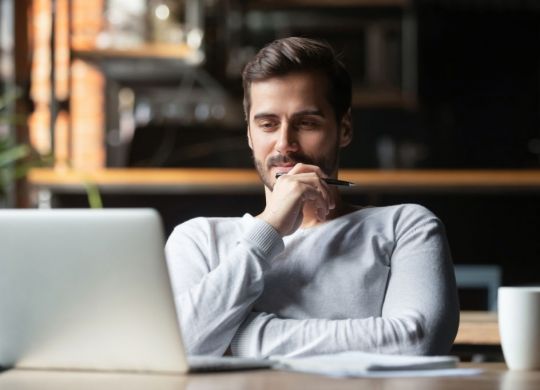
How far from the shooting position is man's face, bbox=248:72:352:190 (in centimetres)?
175

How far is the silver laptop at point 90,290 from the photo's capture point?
3.89ft

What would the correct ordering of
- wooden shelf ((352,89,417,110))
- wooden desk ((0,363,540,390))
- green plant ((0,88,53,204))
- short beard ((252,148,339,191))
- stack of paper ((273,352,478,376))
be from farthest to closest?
wooden shelf ((352,89,417,110)) < green plant ((0,88,53,204)) < short beard ((252,148,339,191)) < stack of paper ((273,352,478,376)) < wooden desk ((0,363,540,390))

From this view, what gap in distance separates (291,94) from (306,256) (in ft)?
0.90

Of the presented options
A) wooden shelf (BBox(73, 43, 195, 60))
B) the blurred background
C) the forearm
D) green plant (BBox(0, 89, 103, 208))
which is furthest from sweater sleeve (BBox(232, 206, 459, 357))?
the blurred background

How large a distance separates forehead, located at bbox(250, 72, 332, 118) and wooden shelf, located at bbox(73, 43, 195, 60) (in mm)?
2287

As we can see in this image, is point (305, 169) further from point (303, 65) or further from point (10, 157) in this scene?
point (10, 157)

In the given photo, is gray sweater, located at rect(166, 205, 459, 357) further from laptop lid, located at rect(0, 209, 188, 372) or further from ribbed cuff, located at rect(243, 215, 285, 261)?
laptop lid, located at rect(0, 209, 188, 372)

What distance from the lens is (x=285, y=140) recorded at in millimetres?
1741

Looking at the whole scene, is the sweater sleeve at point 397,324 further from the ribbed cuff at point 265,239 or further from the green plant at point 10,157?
the green plant at point 10,157

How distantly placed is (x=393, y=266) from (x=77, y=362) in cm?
→ 60

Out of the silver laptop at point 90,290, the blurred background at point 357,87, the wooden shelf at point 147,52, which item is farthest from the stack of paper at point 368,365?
the blurred background at point 357,87

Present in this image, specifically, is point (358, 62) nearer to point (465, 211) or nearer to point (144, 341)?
point (465, 211)

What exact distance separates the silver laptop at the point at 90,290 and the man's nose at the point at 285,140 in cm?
54

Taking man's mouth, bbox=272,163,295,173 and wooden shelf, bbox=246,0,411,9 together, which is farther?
wooden shelf, bbox=246,0,411,9
